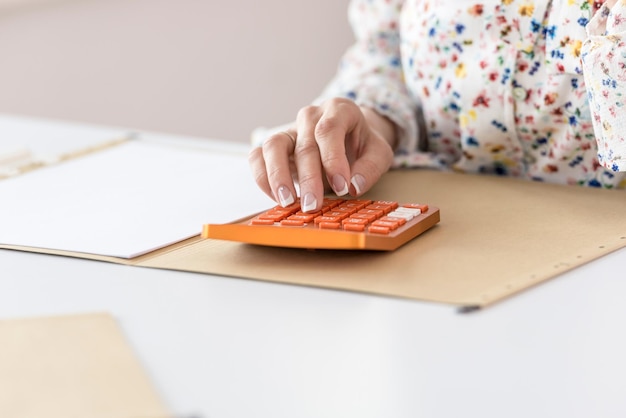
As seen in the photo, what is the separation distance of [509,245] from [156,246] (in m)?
0.26

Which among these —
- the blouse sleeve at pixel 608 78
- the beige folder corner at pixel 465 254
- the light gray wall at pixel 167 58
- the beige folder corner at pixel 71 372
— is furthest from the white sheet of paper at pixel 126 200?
the light gray wall at pixel 167 58

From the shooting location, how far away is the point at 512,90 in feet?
2.76

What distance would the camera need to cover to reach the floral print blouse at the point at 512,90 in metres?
0.71

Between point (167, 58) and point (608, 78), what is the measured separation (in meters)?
1.33

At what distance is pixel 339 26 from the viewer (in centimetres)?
182

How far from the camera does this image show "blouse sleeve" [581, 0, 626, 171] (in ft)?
2.23

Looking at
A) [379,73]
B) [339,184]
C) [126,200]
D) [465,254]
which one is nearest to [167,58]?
[379,73]

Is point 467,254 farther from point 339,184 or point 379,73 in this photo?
point 379,73

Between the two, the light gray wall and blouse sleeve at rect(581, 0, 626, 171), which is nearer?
blouse sleeve at rect(581, 0, 626, 171)

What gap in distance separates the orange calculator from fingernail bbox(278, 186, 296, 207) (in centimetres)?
1

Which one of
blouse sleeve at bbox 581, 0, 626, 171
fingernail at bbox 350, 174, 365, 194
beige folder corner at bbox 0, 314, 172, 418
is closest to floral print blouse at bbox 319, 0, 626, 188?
blouse sleeve at bbox 581, 0, 626, 171

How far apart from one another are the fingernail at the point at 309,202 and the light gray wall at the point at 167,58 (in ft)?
3.90

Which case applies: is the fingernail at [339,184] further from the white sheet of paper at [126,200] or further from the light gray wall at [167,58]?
the light gray wall at [167,58]

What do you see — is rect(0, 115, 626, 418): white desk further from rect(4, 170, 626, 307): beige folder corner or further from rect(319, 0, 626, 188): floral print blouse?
rect(319, 0, 626, 188): floral print blouse
